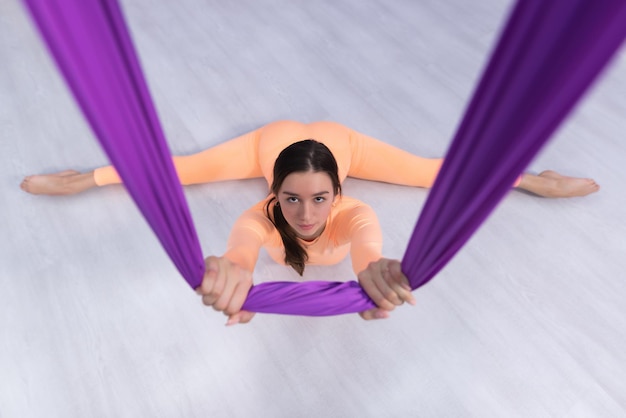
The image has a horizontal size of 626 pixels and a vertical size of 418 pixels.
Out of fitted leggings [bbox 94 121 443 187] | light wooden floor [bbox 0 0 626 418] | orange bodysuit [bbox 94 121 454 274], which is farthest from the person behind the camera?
fitted leggings [bbox 94 121 443 187]

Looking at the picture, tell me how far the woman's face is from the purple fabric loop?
0.29 metres

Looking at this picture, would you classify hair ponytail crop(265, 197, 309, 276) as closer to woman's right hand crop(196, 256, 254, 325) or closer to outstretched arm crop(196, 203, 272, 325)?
outstretched arm crop(196, 203, 272, 325)

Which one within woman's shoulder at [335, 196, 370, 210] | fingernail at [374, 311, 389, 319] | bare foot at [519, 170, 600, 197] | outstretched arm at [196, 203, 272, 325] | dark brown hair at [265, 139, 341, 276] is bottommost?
bare foot at [519, 170, 600, 197]

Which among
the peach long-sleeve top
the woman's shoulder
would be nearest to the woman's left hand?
the peach long-sleeve top

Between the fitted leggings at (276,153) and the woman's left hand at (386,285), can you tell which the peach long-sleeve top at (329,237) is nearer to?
the woman's left hand at (386,285)

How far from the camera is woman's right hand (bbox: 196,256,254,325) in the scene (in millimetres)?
875

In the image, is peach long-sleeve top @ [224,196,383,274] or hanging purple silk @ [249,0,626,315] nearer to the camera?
hanging purple silk @ [249,0,626,315]

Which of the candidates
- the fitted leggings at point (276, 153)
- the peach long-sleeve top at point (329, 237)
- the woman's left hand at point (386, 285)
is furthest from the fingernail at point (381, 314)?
the fitted leggings at point (276, 153)

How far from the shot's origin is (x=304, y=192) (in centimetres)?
102

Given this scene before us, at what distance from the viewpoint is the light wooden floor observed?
1294mm

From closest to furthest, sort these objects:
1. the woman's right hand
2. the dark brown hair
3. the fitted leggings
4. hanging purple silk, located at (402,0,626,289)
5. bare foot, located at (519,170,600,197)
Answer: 1. hanging purple silk, located at (402,0,626,289)
2. the woman's right hand
3. the dark brown hair
4. the fitted leggings
5. bare foot, located at (519,170,600,197)

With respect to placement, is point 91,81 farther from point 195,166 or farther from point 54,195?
point 54,195

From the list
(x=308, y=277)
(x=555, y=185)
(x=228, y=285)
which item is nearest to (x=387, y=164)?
(x=308, y=277)

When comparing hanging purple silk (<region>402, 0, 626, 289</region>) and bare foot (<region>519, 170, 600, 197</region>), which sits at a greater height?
hanging purple silk (<region>402, 0, 626, 289</region>)
